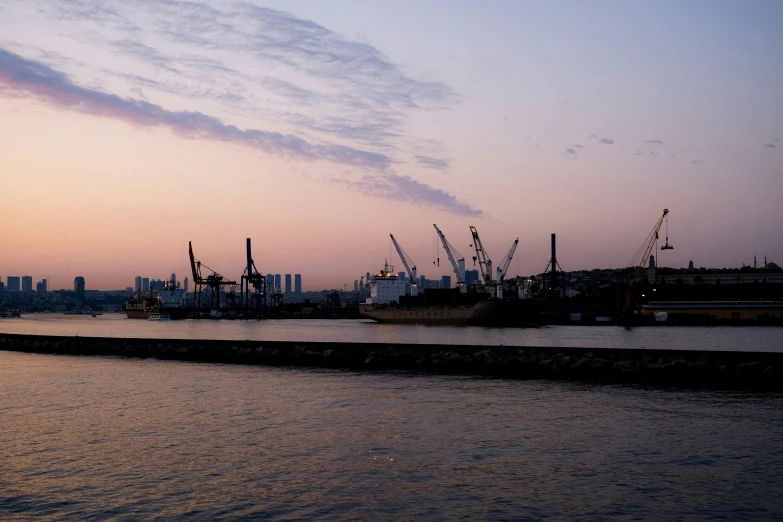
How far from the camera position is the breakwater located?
26219 mm

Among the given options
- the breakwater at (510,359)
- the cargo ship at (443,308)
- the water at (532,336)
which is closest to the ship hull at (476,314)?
the cargo ship at (443,308)

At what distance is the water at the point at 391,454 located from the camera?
10133mm

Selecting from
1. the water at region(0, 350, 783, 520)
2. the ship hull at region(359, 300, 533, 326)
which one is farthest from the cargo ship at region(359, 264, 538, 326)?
Answer: the water at region(0, 350, 783, 520)

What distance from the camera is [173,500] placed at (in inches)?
414

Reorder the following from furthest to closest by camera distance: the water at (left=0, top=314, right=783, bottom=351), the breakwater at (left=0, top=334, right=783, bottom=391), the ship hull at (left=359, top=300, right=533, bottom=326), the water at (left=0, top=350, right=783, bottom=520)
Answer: the ship hull at (left=359, top=300, right=533, bottom=326) → the water at (left=0, top=314, right=783, bottom=351) → the breakwater at (left=0, top=334, right=783, bottom=391) → the water at (left=0, top=350, right=783, bottom=520)

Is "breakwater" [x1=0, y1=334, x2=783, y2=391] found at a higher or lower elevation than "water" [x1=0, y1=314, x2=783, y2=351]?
higher

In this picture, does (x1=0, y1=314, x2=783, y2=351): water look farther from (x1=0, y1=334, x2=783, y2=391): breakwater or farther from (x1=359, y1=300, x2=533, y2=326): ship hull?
(x1=0, y1=334, x2=783, y2=391): breakwater

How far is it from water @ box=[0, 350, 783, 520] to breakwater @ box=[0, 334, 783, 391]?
407 centimetres

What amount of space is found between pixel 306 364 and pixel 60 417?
18107 millimetres

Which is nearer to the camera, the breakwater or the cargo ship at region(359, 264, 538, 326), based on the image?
the breakwater

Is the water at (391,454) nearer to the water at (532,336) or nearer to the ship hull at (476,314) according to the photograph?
the water at (532,336)

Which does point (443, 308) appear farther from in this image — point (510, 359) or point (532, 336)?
point (510, 359)

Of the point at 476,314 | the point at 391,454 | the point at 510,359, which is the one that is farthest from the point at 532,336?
the point at 391,454

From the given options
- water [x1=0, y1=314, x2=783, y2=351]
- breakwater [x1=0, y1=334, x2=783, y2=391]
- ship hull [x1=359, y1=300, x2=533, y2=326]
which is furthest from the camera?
ship hull [x1=359, y1=300, x2=533, y2=326]
